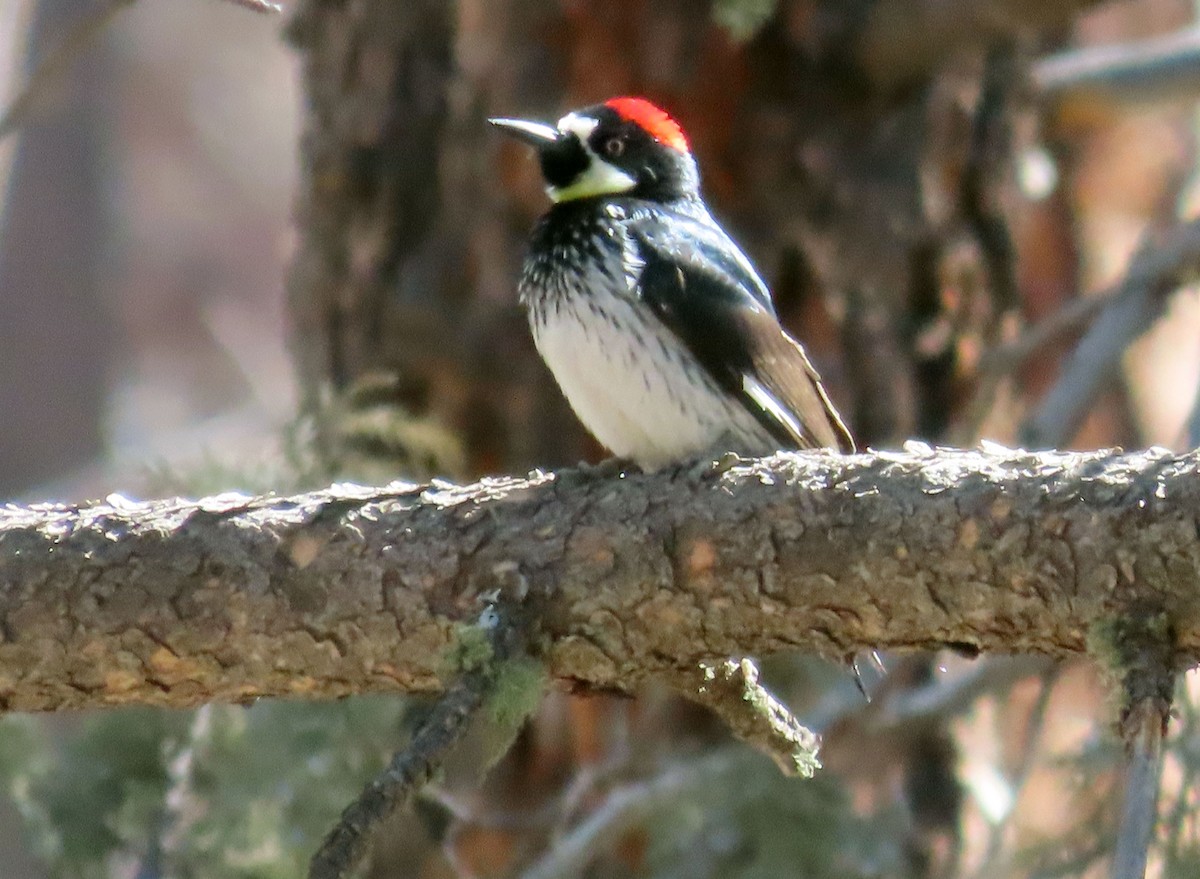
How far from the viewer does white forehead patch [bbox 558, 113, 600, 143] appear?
404 cm

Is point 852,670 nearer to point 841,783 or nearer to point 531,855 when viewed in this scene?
point 841,783

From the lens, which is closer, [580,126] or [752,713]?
[752,713]

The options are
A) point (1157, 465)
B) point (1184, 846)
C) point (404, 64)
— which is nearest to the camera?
point (1157, 465)

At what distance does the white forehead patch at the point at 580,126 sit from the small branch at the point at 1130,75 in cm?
174

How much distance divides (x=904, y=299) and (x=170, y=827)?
95.7 inches

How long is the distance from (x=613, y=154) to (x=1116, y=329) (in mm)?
1408

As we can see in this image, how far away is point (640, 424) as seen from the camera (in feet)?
11.7

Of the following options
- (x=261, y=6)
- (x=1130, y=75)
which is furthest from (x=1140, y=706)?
(x=1130, y=75)

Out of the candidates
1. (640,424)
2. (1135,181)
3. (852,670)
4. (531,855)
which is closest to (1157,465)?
(852,670)

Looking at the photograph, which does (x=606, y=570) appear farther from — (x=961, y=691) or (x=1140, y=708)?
(x=961, y=691)

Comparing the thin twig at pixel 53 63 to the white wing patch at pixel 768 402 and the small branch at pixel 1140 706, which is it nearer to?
the white wing patch at pixel 768 402

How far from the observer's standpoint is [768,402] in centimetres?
367

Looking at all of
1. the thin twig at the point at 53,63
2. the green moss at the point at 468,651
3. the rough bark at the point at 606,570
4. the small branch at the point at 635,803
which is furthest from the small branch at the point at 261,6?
the small branch at the point at 635,803

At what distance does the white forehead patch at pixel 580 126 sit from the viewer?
13.2 feet
